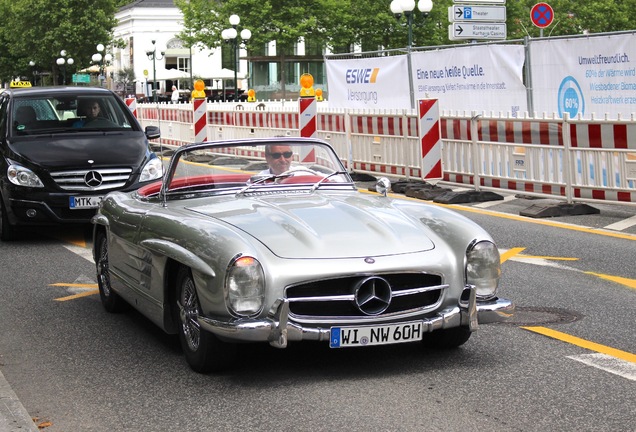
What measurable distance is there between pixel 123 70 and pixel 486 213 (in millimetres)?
103229

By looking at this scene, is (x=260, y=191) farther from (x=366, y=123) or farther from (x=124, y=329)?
(x=366, y=123)

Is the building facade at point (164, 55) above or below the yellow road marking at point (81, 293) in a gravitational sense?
above

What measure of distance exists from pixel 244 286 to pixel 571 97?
603 inches

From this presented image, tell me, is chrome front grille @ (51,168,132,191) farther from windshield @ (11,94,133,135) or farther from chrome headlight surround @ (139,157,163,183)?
windshield @ (11,94,133,135)

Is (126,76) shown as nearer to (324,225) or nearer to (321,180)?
(321,180)

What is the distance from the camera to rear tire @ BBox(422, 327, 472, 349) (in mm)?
6587

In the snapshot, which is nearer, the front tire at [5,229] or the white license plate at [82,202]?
the white license plate at [82,202]

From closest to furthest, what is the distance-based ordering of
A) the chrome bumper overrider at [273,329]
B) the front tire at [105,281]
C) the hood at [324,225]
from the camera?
the chrome bumper overrider at [273,329], the hood at [324,225], the front tire at [105,281]

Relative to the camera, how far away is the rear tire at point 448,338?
6.59 metres

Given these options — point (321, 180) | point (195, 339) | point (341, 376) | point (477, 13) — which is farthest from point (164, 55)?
point (341, 376)

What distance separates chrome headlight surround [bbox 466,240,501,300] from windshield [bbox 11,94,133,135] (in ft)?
25.9

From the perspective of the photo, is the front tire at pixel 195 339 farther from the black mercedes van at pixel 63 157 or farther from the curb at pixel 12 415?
the black mercedes van at pixel 63 157

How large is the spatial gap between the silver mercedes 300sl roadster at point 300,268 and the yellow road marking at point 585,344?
0.65m

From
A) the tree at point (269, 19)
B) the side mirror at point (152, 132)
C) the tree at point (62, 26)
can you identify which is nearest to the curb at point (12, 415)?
the side mirror at point (152, 132)
